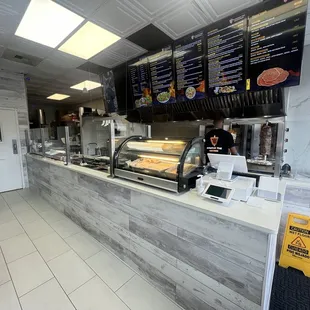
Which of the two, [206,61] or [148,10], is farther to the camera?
[206,61]

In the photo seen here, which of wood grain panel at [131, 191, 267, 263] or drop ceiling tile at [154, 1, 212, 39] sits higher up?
drop ceiling tile at [154, 1, 212, 39]

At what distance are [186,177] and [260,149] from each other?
6.83ft

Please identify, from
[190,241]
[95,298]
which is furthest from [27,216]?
[190,241]

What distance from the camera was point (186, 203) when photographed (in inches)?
53.7

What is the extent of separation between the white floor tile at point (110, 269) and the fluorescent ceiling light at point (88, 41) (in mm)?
3111

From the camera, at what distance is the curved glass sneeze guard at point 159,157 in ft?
5.53

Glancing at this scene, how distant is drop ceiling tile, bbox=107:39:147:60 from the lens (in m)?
2.76

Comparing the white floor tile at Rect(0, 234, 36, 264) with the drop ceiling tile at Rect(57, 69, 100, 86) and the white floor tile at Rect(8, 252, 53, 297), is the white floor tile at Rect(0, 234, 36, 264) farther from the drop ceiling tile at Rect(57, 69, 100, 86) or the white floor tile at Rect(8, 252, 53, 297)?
the drop ceiling tile at Rect(57, 69, 100, 86)

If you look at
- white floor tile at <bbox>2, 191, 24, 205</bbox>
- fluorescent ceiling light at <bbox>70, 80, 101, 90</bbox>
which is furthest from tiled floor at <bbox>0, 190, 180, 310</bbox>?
fluorescent ceiling light at <bbox>70, 80, 101, 90</bbox>

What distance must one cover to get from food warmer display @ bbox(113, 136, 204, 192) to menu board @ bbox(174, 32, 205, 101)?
1.01m

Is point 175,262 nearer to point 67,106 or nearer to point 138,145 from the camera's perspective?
point 138,145

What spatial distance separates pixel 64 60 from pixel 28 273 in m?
3.54

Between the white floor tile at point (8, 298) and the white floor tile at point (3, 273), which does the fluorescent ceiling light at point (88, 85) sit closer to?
the white floor tile at point (3, 273)

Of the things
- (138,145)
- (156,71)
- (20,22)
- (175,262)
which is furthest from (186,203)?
(20,22)
